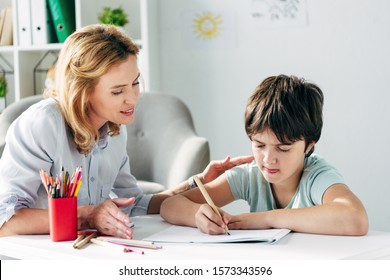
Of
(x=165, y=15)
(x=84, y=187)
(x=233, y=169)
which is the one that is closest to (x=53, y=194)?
(x=84, y=187)

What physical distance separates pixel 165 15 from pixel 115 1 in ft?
0.98

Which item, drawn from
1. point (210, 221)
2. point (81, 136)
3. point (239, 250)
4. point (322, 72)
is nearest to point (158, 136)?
point (322, 72)

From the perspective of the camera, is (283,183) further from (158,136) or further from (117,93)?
(158,136)

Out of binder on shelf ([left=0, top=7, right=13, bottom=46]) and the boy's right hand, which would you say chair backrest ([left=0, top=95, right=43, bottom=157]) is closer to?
binder on shelf ([left=0, top=7, right=13, bottom=46])

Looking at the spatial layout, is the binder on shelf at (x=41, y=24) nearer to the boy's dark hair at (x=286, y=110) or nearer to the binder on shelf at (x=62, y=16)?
the binder on shelf at (x=62, y=16)

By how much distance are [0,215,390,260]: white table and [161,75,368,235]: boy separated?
0.05 metres

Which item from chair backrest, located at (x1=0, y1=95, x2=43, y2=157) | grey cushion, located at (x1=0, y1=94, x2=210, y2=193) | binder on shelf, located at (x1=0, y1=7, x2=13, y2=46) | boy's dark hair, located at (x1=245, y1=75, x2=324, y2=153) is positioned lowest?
grey cushion, located at (x1=0, y1=94, x2=210, y2=193)

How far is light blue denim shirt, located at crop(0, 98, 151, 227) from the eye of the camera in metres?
1.49

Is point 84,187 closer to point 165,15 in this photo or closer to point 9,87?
point 165,15

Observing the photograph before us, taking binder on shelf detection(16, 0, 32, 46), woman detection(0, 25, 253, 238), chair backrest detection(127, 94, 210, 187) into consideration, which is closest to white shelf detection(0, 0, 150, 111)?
binder on shelf detection(16, 0, 32, 46)

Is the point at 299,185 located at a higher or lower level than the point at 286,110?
lower

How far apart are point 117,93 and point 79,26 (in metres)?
1.89

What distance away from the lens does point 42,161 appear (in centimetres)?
154

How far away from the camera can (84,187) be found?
5.54ft
